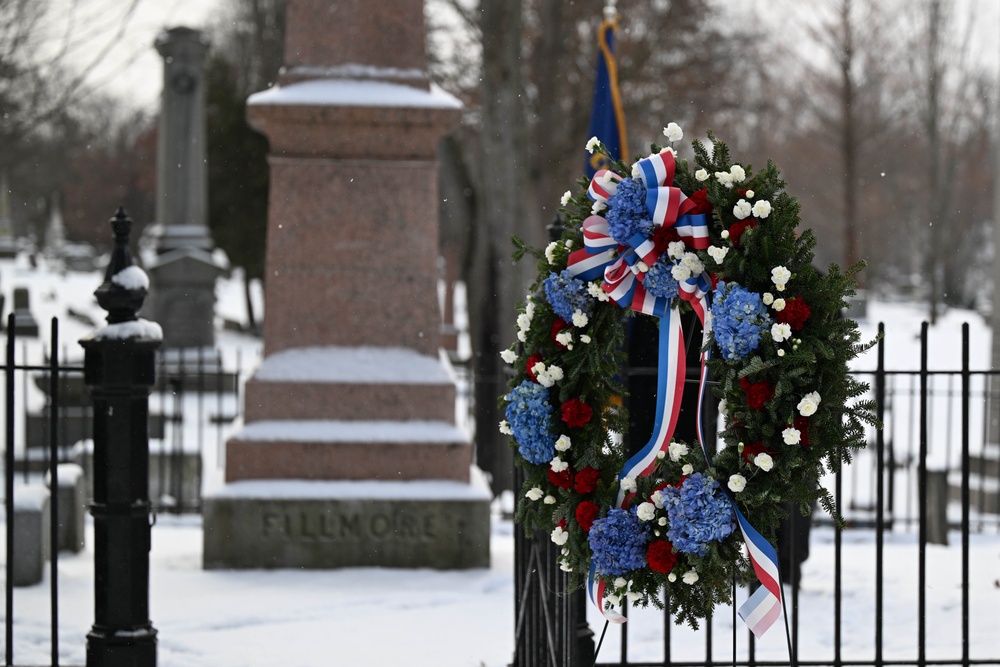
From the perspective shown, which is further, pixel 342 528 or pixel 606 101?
pixel 606 101

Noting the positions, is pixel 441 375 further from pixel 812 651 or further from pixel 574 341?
pixel 574 341

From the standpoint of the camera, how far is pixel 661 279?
3.79 m

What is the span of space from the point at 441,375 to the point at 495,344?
6.56 m

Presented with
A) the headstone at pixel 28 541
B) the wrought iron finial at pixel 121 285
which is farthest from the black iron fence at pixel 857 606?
the headstone at pixel 28 541

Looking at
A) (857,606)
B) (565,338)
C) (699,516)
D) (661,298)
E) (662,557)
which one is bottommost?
(857,606)

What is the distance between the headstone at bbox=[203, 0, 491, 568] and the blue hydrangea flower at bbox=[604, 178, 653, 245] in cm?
370

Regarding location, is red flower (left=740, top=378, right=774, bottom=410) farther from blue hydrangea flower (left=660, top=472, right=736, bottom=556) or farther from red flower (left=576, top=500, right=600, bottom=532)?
red flower (left=576, top=500, right=600, bottom=532)

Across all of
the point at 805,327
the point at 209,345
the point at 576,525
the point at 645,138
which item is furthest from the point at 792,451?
the point at 645,138

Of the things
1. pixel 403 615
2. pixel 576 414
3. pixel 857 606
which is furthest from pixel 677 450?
pixel 857 606

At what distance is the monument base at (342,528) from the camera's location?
7.20 metres

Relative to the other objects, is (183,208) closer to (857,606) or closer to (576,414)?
(857,606)

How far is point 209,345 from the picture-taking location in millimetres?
20562

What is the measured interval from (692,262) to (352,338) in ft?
13.5

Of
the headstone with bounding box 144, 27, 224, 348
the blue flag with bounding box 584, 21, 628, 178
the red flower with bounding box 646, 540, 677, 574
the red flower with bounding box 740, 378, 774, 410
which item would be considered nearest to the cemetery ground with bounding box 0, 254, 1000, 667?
the red flower with bounding box 646, 540, 677, 574
